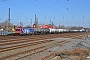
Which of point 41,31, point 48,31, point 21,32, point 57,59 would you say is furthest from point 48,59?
point 48,31

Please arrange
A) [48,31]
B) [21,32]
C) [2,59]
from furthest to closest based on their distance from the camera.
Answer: [48,31] → [21,32] → [2,59]

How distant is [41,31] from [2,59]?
255ft

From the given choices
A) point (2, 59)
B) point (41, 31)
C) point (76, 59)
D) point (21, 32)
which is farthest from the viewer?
point (41, 31)

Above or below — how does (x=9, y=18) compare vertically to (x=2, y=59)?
above

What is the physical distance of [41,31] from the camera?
92312mm

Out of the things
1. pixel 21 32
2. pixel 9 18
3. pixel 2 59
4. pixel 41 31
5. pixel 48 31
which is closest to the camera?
pixel 2 59

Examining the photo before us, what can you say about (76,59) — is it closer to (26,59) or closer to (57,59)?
(57,59)

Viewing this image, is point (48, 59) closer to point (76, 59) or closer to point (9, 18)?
point (76, 59)

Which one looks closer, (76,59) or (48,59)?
(76,59)

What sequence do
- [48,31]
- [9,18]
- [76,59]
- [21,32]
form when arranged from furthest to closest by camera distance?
[48,31]
[9,18]
[21,32]
[76,59]

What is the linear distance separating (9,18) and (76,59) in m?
61.7

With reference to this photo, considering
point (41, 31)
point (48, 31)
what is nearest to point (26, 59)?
point (41, 31)

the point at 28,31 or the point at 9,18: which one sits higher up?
the point at 9,18

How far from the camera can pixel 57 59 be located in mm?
14398
